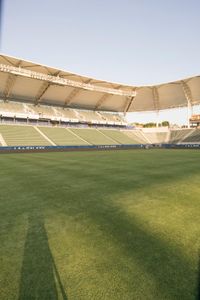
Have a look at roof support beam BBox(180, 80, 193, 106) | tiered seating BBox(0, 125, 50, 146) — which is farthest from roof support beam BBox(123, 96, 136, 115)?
tiered seating BBox(0, 125, 50, 146)

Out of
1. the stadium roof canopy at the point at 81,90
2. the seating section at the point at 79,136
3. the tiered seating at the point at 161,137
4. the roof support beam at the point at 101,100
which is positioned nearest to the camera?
the seating section at the point at 79,136

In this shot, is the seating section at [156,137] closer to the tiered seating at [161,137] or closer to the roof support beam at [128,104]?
the tiered seating at [161,137]

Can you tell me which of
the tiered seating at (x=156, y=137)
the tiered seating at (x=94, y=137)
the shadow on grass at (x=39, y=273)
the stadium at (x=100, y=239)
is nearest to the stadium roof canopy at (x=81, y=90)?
the tiered seating at (x=156, y=137)

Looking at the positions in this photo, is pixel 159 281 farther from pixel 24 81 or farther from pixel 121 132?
pixel 121 132

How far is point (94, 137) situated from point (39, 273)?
1568 inches

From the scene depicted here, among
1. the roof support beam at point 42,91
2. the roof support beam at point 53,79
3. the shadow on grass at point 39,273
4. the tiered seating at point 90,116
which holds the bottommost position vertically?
the shadow on grass at point 39,273

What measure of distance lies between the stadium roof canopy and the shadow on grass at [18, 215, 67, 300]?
1298 inches

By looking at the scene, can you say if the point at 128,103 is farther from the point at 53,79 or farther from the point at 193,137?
the point at 53,79

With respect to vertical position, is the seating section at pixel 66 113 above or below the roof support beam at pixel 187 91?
below

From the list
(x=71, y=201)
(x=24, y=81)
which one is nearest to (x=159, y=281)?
(x=71, y=201)

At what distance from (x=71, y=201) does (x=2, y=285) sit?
3.51 m

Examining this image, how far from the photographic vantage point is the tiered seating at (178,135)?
159ft

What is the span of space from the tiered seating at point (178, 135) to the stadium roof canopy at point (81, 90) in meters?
5.93

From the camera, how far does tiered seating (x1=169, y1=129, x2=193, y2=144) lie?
1903 inches
